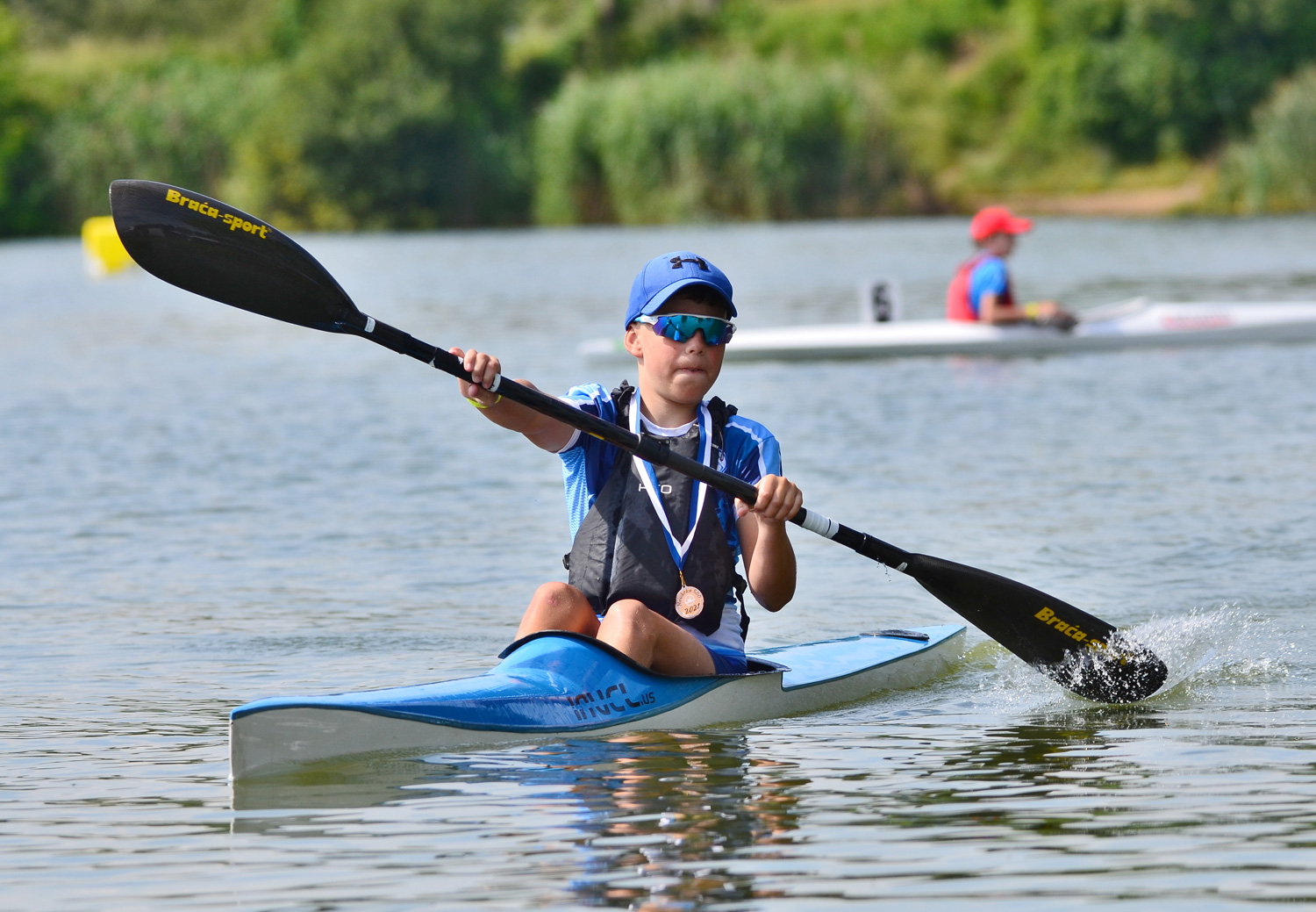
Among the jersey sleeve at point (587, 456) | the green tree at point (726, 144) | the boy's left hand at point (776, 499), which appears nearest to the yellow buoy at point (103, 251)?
the green tree at point (726, 144)

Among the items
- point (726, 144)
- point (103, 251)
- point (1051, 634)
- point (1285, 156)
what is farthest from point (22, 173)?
point (1051, 634)

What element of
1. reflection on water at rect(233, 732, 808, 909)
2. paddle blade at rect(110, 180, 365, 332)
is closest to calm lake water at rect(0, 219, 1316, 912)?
reflection on water at rect(233, 732, 808, 909)

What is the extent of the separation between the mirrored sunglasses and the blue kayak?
0.85 metres

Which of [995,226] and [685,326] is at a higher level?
[995,226]

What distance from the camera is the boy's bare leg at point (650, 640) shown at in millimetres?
4988

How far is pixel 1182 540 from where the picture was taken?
8508mm

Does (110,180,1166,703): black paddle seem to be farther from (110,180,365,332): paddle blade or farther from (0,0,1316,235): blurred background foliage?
(0,0,1316,235): blurred background foliage

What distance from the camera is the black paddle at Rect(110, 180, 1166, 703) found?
16.4 ft

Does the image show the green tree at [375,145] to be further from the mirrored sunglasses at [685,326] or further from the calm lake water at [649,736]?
the mirrored sunglasses at [685,326]

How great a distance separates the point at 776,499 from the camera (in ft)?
15.9

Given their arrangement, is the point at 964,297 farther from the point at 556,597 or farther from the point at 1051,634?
the point at 556,597

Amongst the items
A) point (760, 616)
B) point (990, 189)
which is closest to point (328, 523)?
point (760, 616)

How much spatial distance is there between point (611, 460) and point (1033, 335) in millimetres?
11405

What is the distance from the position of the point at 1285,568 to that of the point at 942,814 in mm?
3984
